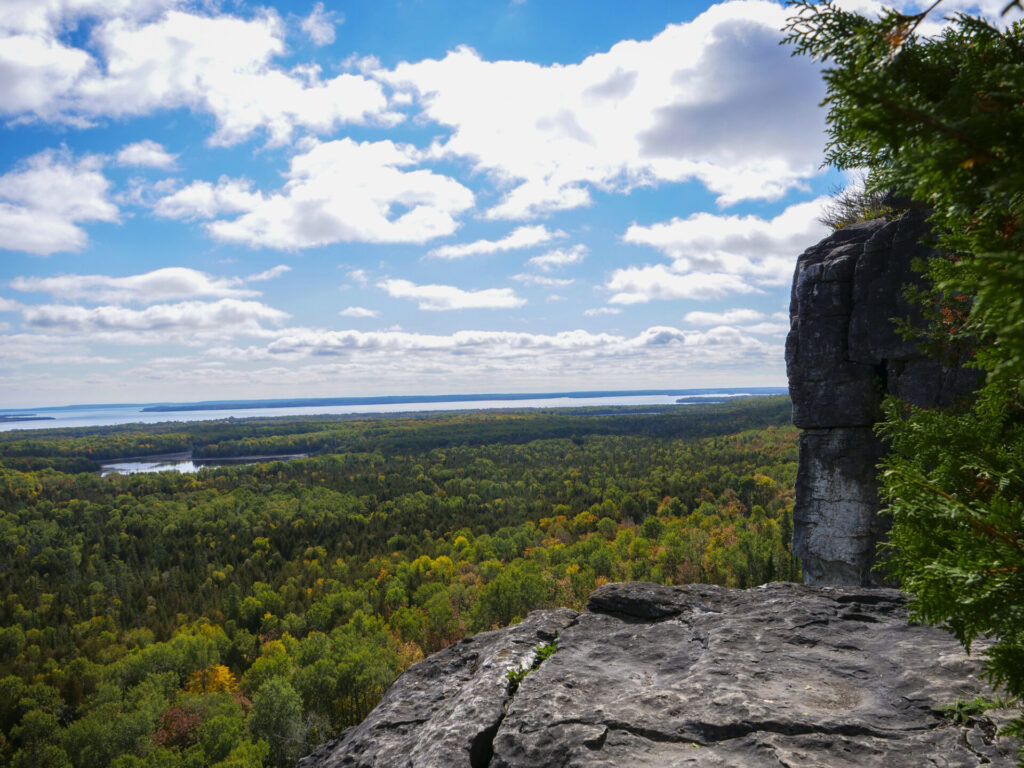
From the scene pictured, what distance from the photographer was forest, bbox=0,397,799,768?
39.8m

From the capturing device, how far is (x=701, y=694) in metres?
6.52

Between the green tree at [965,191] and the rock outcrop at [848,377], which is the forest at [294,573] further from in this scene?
the green tree at [965,191]

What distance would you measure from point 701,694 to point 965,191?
5941 millimetres

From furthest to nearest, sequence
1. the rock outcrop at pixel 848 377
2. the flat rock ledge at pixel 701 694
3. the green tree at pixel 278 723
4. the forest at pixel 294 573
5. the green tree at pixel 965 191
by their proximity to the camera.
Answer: the forest at pixel 294 573
the green tree at pixel 278 723
the rock outcrop at pixel 848 377
the flat rock ledge at pixel 701 694
the green tree at pixel 965 191

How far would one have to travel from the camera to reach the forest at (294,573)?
3978 cm

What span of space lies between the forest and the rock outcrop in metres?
24.4

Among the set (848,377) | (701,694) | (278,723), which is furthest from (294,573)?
(701,694)

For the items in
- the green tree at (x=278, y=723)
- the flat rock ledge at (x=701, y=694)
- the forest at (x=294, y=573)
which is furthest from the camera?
the forest at (x=294, y=573)

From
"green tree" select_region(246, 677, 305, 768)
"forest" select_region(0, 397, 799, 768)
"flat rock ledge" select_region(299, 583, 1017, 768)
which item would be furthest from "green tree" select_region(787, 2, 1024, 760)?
"green tree" select_region(246, 677, 305, 768)

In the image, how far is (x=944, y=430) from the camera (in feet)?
16.7

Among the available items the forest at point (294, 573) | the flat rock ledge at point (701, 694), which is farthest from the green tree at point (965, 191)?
the forest at point (294, 573)

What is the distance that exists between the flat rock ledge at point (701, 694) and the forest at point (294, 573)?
1282 inches

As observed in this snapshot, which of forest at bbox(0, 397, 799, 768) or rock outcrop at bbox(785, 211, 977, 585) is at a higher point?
rock outcrop at bbox(785, 211, 977, 585)

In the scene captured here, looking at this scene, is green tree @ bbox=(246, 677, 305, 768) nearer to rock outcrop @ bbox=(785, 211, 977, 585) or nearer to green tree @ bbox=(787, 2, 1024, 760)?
rock outcrop @ bbox=(785, 211, 977, 585)
